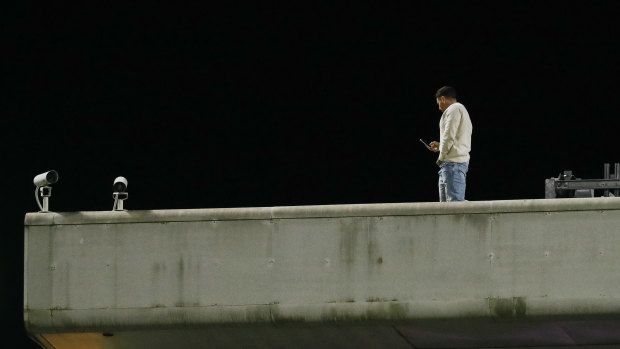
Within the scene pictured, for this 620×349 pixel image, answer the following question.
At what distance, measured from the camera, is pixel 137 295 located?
17.3m

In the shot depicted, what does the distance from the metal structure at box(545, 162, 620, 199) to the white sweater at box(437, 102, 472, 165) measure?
4.35 feet

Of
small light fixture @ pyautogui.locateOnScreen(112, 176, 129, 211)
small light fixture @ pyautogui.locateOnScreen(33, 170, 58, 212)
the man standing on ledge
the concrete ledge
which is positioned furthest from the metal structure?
small light fixture @ pyautogui.locateOnScreen(33, 170, 58, 212)

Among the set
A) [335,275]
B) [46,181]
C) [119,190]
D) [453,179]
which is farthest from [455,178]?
[46,181]

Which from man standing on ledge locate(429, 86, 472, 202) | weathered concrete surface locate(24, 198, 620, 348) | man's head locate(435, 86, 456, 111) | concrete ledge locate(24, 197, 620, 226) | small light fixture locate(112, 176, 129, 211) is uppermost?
man's head locate(435, 86, 456, 111)

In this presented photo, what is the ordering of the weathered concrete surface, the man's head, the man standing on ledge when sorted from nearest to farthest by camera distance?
the weathered concrete surface, the man standing on ledge, the man's head

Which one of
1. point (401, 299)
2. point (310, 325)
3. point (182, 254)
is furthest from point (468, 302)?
point (182, 254)

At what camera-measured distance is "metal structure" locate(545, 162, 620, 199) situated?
17.8 m

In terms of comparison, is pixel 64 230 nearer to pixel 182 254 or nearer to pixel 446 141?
pixel 182 254

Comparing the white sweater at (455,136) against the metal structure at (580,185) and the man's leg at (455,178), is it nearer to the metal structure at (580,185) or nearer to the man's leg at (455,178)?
the man's leg at (455,178)

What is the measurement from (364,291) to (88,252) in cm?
349

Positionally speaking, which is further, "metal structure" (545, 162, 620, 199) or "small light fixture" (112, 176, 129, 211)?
"metal structure" (545, 162, 620, 199)

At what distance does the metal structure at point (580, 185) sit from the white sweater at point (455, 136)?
4.35 feet

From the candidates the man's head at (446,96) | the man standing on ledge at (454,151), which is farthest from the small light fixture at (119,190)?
the man's head at (446,96)

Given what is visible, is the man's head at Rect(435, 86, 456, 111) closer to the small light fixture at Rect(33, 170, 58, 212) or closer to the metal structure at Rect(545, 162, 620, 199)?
the metal structure at Rect(545, 162, 620, 199)
